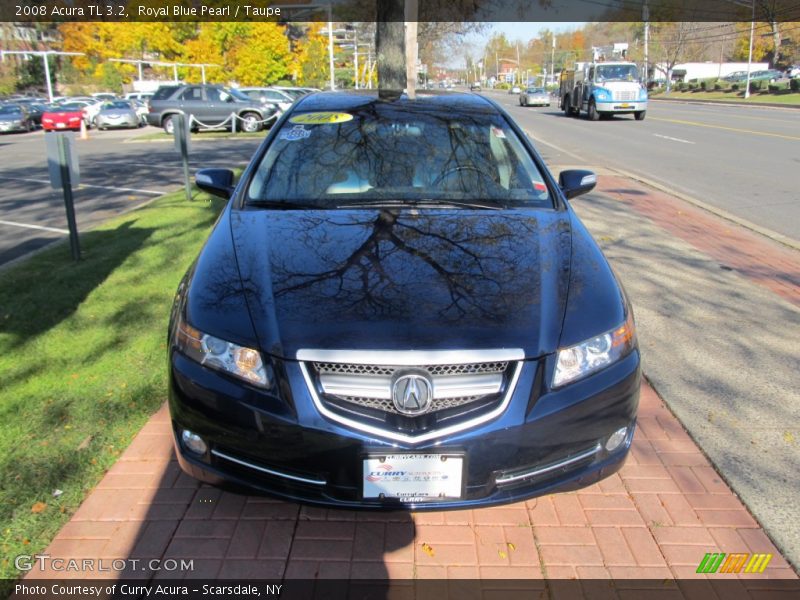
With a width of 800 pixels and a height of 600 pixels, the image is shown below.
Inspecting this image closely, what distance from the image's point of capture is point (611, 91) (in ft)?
95.9

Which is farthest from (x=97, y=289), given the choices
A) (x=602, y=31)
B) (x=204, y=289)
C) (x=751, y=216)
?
(x=602, y=31)

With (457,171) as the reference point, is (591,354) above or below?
below

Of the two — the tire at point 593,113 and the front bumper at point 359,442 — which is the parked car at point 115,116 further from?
the front bumper at point 359,442

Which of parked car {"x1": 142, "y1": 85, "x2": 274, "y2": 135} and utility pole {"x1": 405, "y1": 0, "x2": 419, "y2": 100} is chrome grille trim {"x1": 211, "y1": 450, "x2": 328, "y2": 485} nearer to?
utility pole {"x1": 405, "y1": 0, "x2": 419, "y2": 100}

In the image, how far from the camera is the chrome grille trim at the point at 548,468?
2.52 m

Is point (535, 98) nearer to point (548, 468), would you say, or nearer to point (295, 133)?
point (295, 133)

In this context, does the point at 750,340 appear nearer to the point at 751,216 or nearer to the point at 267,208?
the point at 267,208

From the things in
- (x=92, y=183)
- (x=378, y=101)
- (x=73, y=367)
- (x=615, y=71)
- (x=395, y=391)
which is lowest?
(x=73, y=367)

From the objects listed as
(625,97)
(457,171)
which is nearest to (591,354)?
(457,171)

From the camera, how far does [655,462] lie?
3361mm

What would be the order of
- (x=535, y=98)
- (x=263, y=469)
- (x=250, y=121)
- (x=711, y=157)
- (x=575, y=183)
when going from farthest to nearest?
(x=535, y=98), (x=250, y=121), (x=711, y=157), (x=575, y=183), (x=263, y=469)

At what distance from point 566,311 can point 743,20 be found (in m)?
82.7

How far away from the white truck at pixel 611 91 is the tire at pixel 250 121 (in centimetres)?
1437

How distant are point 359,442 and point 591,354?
37.6 inches
